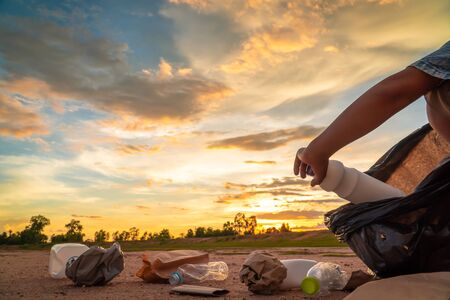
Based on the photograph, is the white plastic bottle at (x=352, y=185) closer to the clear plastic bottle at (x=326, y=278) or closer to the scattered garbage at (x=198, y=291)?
the clear plastic bottle at (x=326, y=278)

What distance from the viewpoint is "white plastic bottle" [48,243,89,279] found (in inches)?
268

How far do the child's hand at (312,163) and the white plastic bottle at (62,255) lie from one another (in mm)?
5378

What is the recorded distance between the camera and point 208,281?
20.4ft

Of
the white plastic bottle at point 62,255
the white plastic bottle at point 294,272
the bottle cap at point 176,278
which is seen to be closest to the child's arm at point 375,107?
the white plastic bottle at point 294,272

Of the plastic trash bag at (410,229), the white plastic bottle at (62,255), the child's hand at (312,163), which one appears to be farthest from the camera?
the white plastic bottle at (62,255)

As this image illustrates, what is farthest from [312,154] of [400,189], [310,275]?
[310,275]

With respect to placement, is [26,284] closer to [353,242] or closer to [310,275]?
[310,275]

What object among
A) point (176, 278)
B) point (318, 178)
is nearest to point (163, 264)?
point (176, 278)

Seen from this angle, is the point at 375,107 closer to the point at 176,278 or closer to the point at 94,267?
the point at 176,278

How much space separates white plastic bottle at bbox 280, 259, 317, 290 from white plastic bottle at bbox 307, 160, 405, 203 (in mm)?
2500

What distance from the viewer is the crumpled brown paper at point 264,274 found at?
476cm

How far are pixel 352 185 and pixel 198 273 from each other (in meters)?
3.89

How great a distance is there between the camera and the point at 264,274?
15.6 feet

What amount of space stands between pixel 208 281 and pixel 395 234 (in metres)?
4.19
